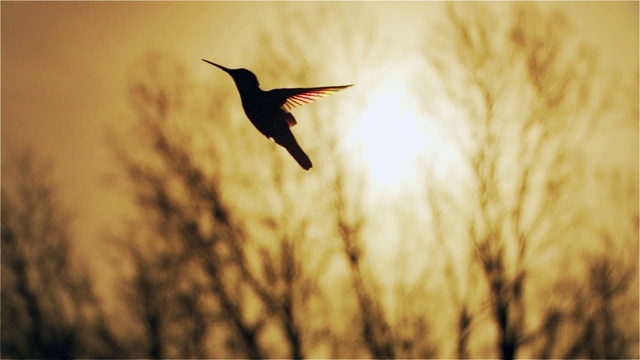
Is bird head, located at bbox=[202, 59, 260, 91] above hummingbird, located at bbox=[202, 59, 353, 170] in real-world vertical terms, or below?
above

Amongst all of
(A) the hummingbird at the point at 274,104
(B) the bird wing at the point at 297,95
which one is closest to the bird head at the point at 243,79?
(A) the hummingbird at the point at 274,104

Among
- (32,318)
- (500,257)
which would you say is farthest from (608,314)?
(32,318)

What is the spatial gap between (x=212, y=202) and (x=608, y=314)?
691cm

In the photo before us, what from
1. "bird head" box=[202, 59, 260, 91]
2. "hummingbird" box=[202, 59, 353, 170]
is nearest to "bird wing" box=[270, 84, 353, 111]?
"hummingbird" box=[202, 59, 353, 170]

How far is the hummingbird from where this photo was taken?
2834 mm

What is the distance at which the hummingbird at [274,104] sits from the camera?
2834 mm

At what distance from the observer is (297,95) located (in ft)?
10.0

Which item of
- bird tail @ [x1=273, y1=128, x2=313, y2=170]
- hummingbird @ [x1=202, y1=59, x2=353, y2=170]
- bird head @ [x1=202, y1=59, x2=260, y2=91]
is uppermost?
bird head @ [x1=202, y1=59, x2=260, y2=91]

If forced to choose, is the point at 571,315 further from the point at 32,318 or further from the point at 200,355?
the point at 32,318

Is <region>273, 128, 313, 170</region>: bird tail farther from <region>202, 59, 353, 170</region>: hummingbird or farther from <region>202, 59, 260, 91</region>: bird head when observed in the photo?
<region>202, 59, 260, 91</region>: bird head

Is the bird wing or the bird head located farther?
the bird wing

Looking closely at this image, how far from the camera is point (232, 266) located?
15.3 meters

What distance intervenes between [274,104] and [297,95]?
0.12m

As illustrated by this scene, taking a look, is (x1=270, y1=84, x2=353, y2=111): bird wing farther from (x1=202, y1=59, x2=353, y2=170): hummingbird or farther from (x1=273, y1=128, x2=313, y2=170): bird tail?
(x1=273, y1=128, x2=313, y2=170): bird tail
